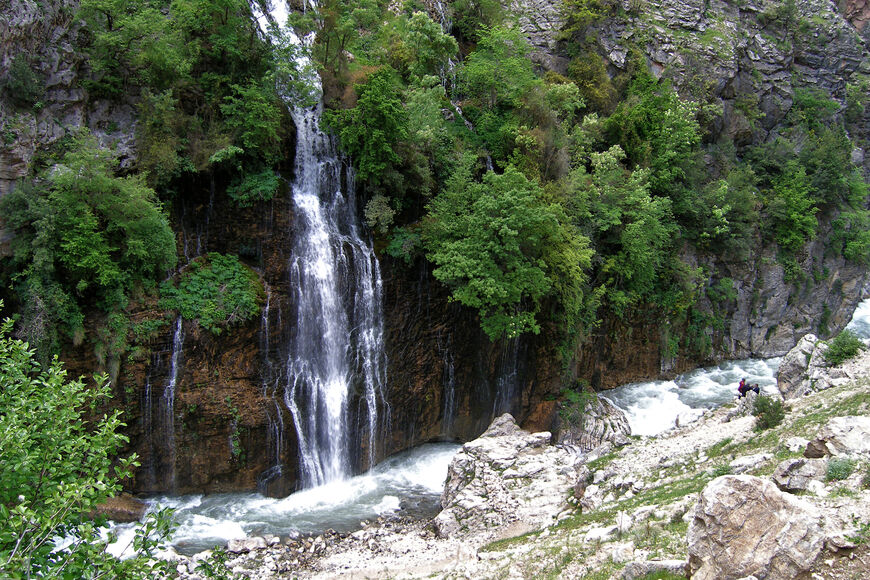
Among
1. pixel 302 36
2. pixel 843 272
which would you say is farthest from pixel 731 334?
pixel 302 36

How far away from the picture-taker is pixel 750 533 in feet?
19.1

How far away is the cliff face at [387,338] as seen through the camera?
15133 millimetres

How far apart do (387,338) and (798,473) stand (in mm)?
11979

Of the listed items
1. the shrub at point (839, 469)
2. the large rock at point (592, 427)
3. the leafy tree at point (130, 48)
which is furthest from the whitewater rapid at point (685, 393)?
the leafy tree at point (130, 48)

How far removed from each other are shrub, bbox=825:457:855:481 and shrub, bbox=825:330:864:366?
9097 mm

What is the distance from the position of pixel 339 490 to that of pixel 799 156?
94.9 feet

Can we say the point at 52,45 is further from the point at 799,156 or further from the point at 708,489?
the point at 799,156

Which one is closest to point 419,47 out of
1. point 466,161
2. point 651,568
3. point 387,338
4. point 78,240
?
point 466,161

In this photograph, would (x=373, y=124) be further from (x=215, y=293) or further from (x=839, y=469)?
(x=839, y=469)

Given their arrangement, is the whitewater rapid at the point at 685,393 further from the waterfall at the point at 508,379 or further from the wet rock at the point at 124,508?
the wet rock at the point at 124,508

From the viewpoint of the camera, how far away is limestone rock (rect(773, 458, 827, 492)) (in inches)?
317

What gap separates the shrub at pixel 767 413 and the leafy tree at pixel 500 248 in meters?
6.65

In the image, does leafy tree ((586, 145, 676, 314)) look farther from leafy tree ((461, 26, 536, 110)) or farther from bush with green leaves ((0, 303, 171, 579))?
bush with green leaves ((0, 303, 171, 579))

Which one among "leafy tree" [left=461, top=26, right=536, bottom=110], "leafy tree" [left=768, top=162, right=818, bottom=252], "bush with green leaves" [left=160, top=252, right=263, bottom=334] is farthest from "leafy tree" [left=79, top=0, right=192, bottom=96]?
"leafy tree" [left=768, top=162, right=818, bottom=252]
